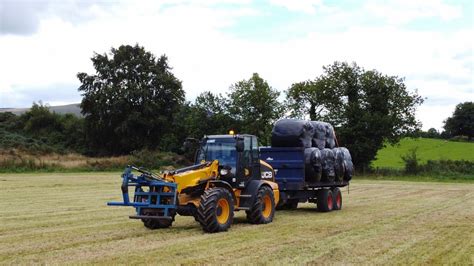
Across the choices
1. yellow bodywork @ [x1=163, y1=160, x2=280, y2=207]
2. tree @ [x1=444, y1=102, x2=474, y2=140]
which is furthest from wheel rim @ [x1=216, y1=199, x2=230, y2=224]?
tree @ [x1=444, y1=102, x2=474, y2=140]

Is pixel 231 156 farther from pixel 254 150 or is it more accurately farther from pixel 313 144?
pixel 313 144

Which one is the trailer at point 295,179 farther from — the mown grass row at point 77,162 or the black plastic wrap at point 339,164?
the mown grass row at point 77,162

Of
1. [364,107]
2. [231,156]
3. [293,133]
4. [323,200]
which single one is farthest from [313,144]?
[364,107]

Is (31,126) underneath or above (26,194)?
above

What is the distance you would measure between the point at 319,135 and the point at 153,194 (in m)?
7.96

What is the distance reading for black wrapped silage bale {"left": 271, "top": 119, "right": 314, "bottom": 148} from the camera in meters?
18.6

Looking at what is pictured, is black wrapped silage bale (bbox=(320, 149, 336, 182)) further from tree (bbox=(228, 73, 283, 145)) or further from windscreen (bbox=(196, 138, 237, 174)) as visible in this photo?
tree (bbox=(228, 73, 283, 145))

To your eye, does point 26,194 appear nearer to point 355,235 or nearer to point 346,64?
point 355,235

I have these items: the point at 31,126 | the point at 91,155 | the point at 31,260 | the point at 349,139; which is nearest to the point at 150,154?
the point at 91,155

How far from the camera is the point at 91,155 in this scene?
64812 millimetres

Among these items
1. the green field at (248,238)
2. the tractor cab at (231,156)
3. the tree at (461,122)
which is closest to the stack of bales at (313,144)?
the green field at (248,238)

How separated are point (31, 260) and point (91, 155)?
56.5 meters

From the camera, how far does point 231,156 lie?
47.6 ft

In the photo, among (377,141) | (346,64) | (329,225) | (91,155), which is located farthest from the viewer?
(91,155)
